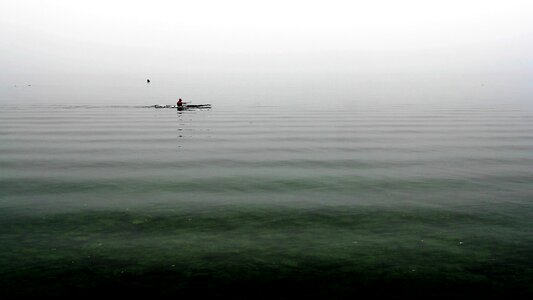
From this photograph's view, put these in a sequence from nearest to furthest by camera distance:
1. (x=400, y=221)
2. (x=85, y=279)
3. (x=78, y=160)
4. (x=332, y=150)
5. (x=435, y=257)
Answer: (x=85, y=279)
(x=435, y=257)
(x=400, y=221)
(x=78, y=160)
(x=332, y=150)

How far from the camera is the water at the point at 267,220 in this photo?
1171 centimetres

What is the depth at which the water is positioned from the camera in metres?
11.7

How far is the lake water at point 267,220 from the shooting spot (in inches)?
461

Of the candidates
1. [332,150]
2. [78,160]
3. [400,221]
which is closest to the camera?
[400,221]

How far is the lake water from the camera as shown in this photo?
11703mm

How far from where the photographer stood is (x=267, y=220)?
54.7ft

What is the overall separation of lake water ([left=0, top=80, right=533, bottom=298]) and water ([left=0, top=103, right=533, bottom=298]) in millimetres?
64

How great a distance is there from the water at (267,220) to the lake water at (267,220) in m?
0.06

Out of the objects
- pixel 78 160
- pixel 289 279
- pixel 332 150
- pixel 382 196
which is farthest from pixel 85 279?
pixel 332 150

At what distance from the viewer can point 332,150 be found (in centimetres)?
3366

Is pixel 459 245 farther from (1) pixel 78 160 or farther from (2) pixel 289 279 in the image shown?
(1) pixel 78 160

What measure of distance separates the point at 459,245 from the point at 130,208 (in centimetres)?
1205

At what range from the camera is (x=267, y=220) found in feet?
54.7

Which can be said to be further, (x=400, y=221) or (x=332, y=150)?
(x=332, y=150)
